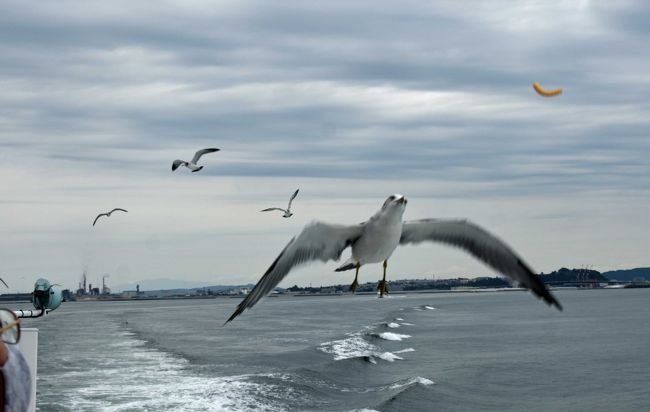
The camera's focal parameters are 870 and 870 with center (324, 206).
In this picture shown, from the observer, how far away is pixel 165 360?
82938 millimetres

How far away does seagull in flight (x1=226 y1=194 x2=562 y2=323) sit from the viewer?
1366 cm

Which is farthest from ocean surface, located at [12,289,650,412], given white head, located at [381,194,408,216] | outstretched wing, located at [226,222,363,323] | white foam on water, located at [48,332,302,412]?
white head, located at [381,194,408,216]

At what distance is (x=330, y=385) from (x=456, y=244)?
54448 millimetres

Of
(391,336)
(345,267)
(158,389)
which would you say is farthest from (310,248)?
(391,336)

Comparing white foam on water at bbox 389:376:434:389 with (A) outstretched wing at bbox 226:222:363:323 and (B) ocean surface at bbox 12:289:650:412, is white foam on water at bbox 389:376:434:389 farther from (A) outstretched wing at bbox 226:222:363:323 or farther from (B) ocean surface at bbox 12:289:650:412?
(A) outstretched wing at bbox 226:222:363:323

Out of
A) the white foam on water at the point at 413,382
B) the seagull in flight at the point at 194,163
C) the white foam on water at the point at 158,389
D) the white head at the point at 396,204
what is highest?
the seagull in flight at the point at 194,163

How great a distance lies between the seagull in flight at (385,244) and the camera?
13.7m

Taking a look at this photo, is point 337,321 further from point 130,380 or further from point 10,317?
point 10,317

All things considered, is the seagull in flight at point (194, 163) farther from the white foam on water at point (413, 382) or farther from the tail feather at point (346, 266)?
the white foam on water at point (413, 382)

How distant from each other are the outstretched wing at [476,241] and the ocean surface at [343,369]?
40.5 m

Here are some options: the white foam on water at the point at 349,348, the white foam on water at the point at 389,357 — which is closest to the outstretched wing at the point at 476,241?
the white foam on water at the point at 349,348

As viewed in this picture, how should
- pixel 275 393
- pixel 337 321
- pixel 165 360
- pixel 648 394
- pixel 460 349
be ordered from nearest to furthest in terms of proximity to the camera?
1. pixel 275 393
2. pixel 648 394
3. pixel 165 360
4. pixel 460 349
5. pixel 337 321

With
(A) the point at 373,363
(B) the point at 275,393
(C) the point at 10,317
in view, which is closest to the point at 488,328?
(A) the point at 373,363

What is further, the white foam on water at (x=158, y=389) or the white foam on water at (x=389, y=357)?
the white foam on water at (x=389, y=357)
